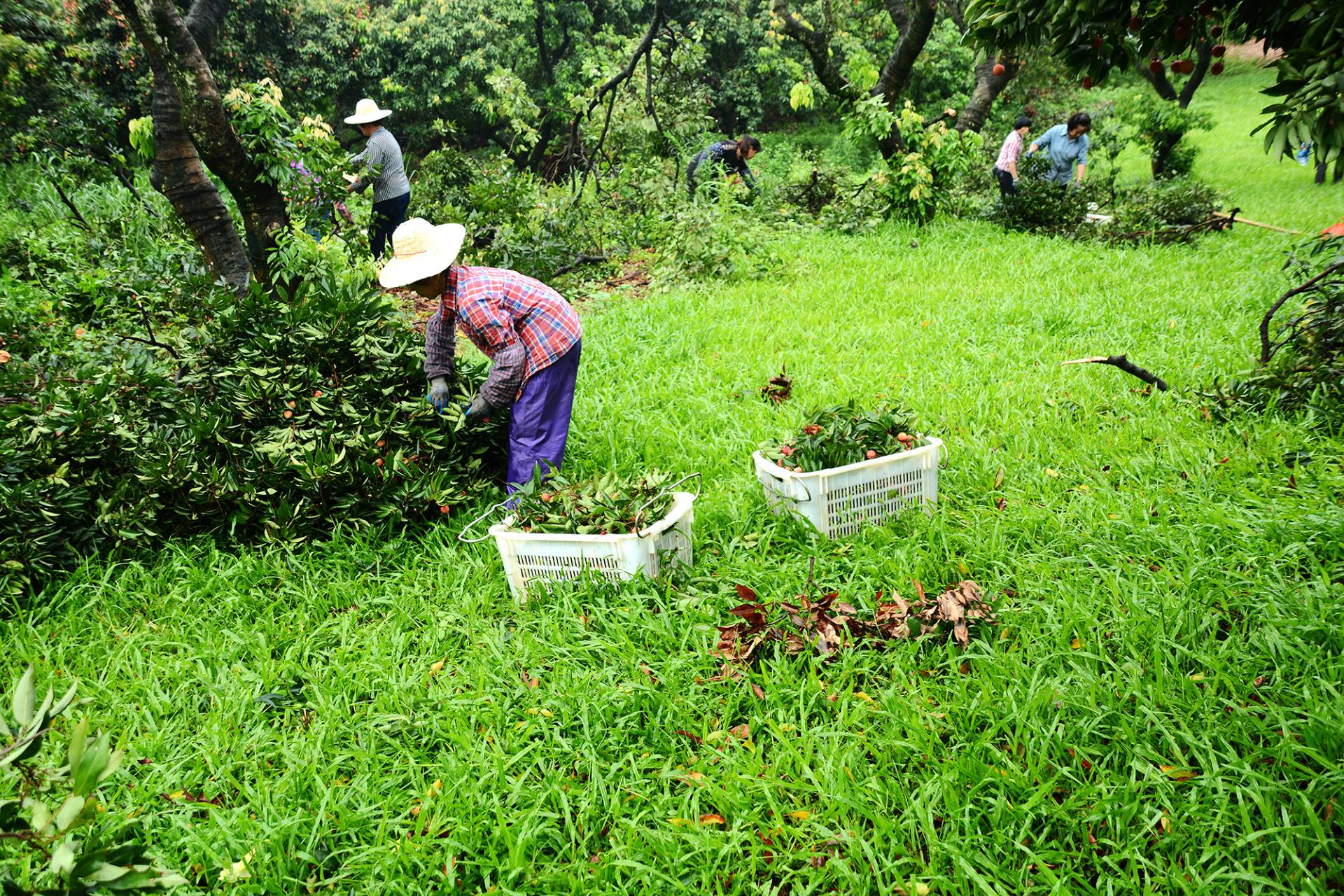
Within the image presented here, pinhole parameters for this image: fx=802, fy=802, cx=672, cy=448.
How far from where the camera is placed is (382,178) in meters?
7.94

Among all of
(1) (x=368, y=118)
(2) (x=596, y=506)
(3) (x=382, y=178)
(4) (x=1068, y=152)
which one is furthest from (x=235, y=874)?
(4) (x=1068, y=152)

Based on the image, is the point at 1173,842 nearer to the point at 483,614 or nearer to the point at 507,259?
the point at 483,614

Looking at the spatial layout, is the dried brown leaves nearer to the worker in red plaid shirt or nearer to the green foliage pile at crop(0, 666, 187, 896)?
the worker in red plaid shirt

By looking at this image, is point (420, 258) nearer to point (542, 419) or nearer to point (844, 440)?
point (542, 419)

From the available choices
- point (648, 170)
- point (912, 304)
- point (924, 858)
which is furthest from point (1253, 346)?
point (648, 170)

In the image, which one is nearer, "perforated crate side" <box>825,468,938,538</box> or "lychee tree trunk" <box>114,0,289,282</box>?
"perforated crate side" <box>825,468,938,538</box>

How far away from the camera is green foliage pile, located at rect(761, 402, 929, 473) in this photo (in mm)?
3396

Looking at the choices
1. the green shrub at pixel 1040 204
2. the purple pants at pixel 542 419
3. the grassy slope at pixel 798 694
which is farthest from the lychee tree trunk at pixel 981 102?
the purple pants at pixel 542 419

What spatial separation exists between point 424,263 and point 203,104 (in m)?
2.67

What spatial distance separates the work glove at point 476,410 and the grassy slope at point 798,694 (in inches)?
20.7

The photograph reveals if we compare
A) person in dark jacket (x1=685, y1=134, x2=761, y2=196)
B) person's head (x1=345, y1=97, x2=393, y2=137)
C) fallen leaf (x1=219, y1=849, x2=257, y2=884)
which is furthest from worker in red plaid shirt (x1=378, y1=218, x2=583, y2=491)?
person in dark jacket (x1=685, y1=134, x2=761, y2=196)

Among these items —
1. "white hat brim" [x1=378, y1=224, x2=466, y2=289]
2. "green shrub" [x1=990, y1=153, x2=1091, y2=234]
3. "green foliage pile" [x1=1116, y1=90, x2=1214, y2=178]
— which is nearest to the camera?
"white hat brim" [x1=378, y1=224, x2=466, y2=289]

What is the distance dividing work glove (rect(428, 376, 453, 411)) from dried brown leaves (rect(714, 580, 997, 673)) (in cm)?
184

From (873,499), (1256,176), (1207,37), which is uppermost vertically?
(1207,37)
